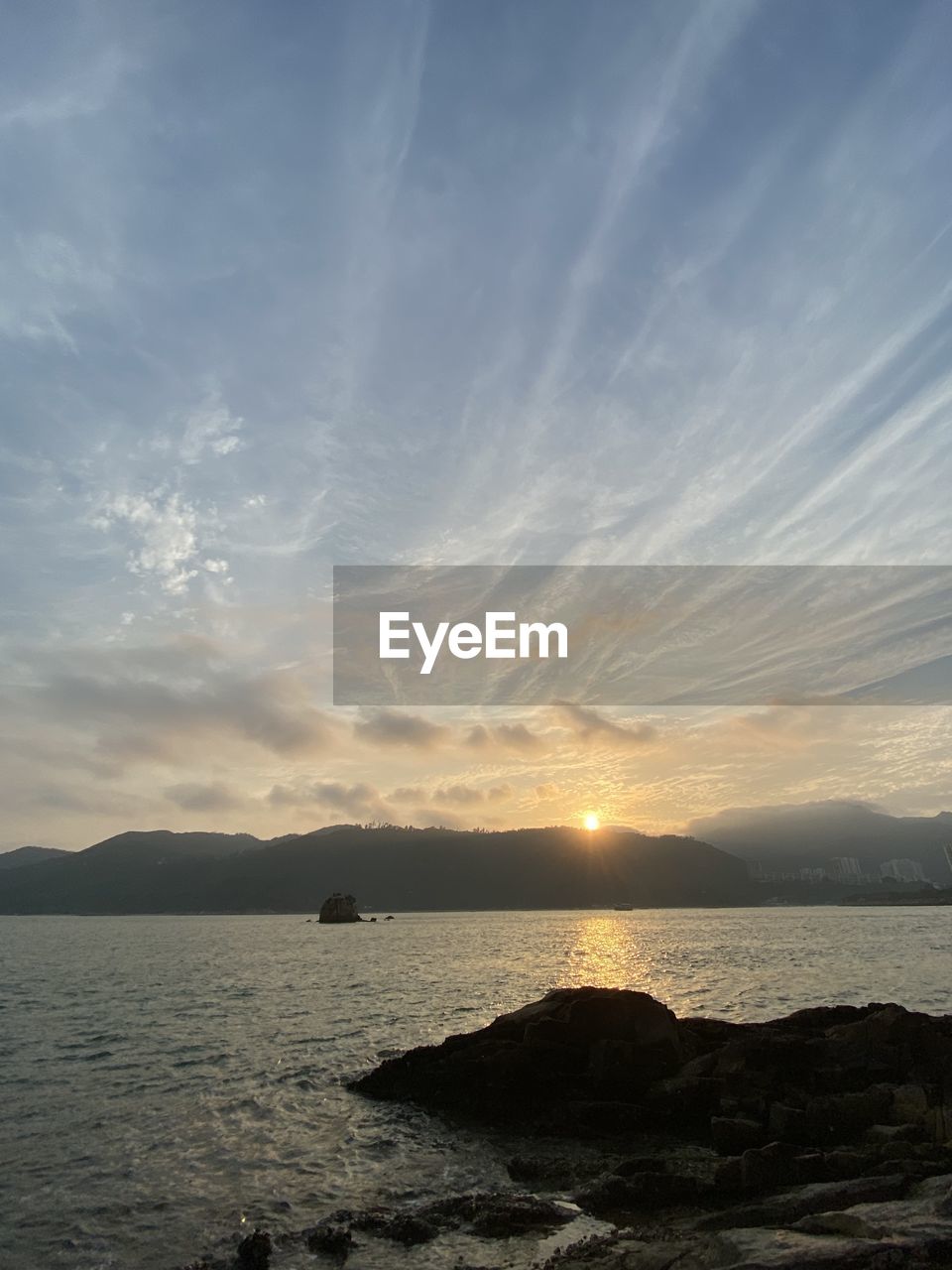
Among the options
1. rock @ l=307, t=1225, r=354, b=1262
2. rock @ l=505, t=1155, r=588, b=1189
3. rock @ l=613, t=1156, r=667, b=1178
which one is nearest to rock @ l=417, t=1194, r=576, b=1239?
rock @ l=505, t=1155, r=588, b=1189

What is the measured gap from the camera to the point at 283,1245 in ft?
53.2

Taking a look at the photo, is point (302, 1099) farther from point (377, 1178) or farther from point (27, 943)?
point (27, 943)

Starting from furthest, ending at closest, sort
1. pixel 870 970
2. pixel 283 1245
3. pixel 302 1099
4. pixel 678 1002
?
pixel 870 970 < pixel 678 1002 < pixel 302 1099 < pixel 283 1245

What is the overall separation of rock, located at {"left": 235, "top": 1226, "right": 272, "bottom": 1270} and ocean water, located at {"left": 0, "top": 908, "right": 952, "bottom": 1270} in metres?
0.35

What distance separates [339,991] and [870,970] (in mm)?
48275

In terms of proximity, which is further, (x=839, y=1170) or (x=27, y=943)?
(x=27, y=943)

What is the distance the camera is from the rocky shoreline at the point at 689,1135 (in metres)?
13.5

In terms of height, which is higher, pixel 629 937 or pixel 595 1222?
pixel 595 1222

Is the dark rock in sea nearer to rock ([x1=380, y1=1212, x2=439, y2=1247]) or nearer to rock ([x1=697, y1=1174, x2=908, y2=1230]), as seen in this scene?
rock ([x1=380, y1=1212, x2=439, y2=1247])

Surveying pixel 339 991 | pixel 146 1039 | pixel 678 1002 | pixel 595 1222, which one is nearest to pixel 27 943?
pixel 339 991

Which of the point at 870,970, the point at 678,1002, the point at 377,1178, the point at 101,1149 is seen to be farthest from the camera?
the point at 870,970

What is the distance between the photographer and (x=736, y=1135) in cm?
2050

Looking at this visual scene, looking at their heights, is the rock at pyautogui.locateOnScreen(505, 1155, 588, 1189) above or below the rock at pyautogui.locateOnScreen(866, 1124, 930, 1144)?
below

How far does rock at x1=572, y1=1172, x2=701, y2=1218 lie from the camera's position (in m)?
17.3
